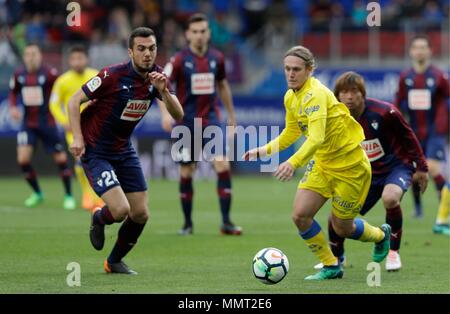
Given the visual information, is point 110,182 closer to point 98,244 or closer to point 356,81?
point 98,244

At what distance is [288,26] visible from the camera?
25672mm

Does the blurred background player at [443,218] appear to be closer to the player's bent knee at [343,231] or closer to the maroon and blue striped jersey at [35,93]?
Result: the player's bent knee at [343,231]

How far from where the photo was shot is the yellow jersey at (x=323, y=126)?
27.7 feet

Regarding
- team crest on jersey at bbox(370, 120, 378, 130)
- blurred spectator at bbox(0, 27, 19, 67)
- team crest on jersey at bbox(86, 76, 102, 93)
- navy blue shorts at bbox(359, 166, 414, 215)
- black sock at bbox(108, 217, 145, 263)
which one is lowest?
black sock at bbox(108, 217, 145, 263)

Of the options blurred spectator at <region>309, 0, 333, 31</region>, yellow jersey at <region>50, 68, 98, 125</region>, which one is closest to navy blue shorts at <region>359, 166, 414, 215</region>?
yellow jersey at <region>50, 68, 98, 125</region>

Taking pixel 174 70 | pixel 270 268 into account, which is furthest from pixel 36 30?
pixel 270 268

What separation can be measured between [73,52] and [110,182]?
279 inches

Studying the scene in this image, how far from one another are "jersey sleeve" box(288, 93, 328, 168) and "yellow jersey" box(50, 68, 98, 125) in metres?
7.89

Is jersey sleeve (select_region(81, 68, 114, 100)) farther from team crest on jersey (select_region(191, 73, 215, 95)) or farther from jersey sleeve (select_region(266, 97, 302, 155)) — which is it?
team crest on jersey (select_region(191, 73, 215, 95))

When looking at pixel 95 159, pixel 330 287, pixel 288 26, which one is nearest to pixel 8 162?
pixel 288 26

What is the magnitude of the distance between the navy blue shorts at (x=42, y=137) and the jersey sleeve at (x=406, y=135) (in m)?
8.20

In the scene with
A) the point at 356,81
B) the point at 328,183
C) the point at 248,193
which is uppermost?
the point at 356,81

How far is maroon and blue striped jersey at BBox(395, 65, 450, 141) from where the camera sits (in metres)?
14.1

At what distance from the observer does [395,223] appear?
988cm
